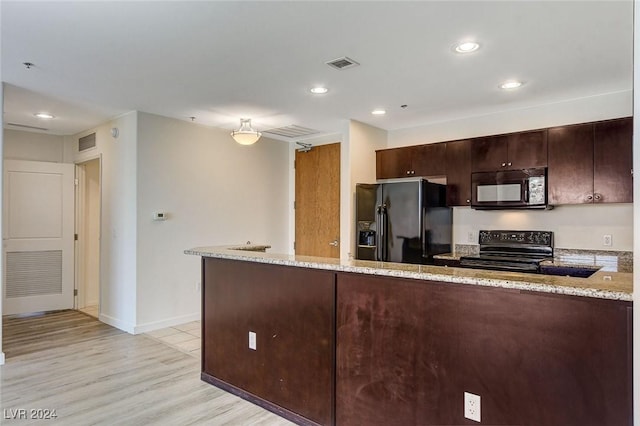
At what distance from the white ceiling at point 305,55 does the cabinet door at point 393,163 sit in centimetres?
65

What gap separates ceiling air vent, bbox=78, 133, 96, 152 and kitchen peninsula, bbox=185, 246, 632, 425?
11.3 feet

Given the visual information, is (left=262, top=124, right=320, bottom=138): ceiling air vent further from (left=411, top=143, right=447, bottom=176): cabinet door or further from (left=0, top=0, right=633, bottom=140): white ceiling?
(left=411, top=143, right=447, bottom=176): cabinet door

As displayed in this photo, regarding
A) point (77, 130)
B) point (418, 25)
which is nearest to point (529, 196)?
point (418, 25)

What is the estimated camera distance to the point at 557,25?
7.86ft

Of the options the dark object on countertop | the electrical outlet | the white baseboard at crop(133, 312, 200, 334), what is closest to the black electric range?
the dark object on countertop

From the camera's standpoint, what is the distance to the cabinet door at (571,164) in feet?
12.1

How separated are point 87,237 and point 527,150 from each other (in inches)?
232

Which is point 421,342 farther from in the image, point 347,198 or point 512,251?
point 347,198

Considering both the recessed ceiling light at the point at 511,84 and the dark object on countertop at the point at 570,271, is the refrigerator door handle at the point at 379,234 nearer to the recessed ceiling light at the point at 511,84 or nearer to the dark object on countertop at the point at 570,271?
the dark object on countertop at the point at 570,271

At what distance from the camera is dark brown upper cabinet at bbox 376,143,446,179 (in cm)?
462

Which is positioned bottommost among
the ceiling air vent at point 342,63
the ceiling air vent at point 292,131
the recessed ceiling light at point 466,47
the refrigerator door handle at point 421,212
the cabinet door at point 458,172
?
the refrigerator door handle at point 421,212

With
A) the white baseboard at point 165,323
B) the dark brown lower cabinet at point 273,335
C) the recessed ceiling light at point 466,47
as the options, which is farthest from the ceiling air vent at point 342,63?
the white baseboard at point 165,323

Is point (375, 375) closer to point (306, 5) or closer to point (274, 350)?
point (274, 350)

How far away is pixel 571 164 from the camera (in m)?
3.77
